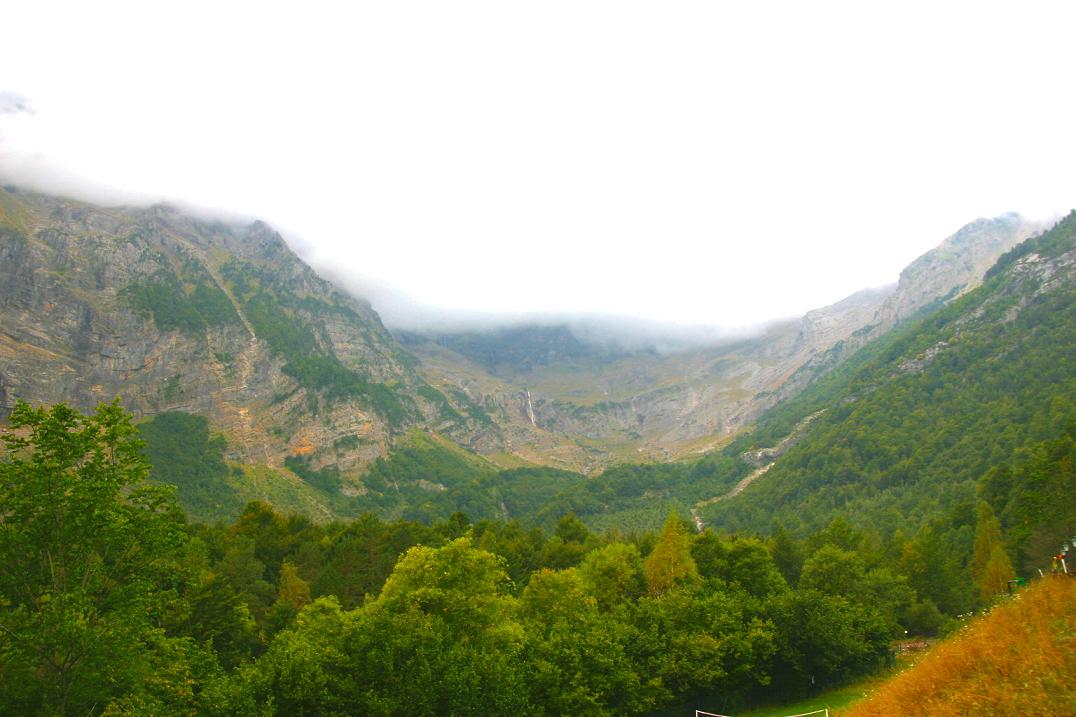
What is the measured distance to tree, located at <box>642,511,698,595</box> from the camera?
188 feet

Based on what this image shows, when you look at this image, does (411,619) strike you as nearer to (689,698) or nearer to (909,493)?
(689,698)

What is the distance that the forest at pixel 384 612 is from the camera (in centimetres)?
2159

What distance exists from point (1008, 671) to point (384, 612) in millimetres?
28832

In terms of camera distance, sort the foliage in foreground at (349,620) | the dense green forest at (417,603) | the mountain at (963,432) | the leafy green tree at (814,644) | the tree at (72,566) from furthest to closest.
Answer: the mountain at (963,432) < the leafy green tree at (814,644) < the dense green forest at (417,603) < the foliage in foreground at (349,620) < the tree at (72,566)

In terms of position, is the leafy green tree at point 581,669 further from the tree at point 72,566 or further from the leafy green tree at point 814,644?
the tree at point 72,566

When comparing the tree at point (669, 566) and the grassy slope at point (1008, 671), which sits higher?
the grassy slope at point (1008, 671)

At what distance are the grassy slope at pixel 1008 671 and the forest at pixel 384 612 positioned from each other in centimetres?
2018

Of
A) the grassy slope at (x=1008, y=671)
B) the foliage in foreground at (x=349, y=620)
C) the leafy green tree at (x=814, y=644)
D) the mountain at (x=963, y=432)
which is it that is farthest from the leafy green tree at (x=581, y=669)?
the mountain at (x=963, y=432)

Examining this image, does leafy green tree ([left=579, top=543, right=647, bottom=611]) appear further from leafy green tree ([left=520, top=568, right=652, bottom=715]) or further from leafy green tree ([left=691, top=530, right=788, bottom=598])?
leafy green tree ([left=520, top=568, right=652, bottom=715])

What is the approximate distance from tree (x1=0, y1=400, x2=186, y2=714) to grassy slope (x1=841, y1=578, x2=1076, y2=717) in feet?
87.5

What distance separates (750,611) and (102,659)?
43.2m

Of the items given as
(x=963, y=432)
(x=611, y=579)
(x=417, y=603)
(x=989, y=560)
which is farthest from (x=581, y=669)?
(x=963, y=432)

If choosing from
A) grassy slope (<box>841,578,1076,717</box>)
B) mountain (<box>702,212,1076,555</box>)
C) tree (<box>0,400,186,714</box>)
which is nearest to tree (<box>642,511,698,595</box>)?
grassy slope (<box>841,578,1076,717</box>)

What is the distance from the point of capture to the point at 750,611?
47.2 metres
